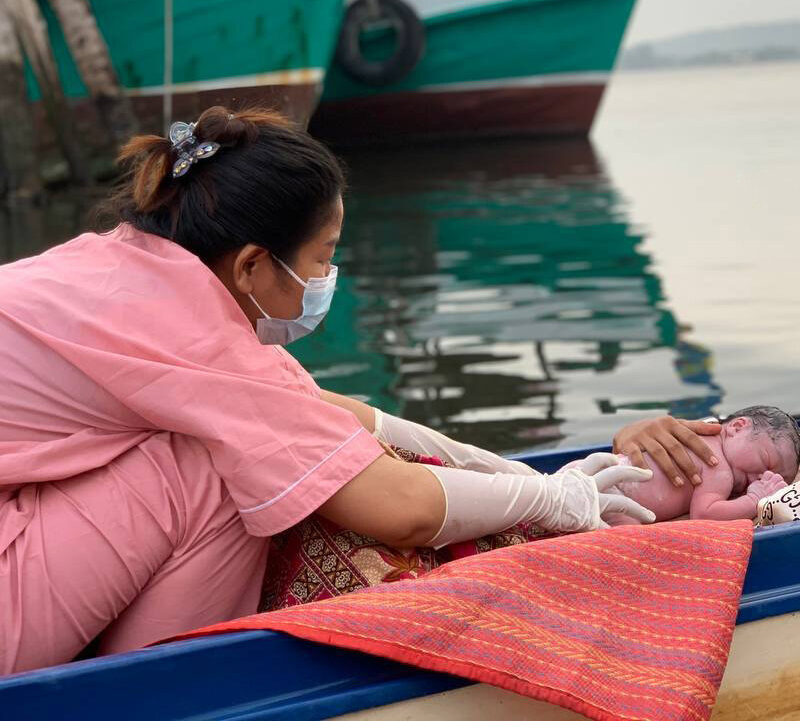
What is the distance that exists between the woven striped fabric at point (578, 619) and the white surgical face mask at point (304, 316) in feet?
1.78

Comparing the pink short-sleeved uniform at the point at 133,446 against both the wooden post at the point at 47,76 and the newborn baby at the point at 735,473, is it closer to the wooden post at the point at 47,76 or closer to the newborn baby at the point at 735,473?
the newborn baby at the point at 735,473

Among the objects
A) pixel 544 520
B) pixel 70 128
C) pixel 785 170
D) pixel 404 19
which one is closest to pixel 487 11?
pixel 404 19

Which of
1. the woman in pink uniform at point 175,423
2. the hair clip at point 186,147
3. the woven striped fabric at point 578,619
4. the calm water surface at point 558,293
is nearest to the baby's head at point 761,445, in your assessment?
the woven striped fabric at point 578,619

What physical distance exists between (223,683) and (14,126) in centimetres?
1252

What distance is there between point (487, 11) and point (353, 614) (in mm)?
18177

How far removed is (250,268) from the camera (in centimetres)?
226

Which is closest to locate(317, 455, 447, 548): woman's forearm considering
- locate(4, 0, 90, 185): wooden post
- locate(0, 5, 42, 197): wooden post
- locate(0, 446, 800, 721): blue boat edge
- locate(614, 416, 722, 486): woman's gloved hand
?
locate(0, 446, 800, 721): blue boat edge

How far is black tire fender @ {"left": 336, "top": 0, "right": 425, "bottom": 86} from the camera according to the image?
1839cm

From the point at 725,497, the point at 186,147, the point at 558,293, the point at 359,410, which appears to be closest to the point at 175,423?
the point at 186,147

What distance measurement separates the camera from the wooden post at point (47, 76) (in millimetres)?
13289

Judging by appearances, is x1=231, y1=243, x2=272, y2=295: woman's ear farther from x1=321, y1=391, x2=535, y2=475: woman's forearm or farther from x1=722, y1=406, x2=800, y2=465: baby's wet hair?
x1=722, y1=406, x2=800, y2=465: baby's wet hair

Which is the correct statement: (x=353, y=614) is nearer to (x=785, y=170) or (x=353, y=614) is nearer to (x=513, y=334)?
(x=513, y=334)

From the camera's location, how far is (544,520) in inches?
97.6

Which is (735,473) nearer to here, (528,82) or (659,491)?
(659,491)
